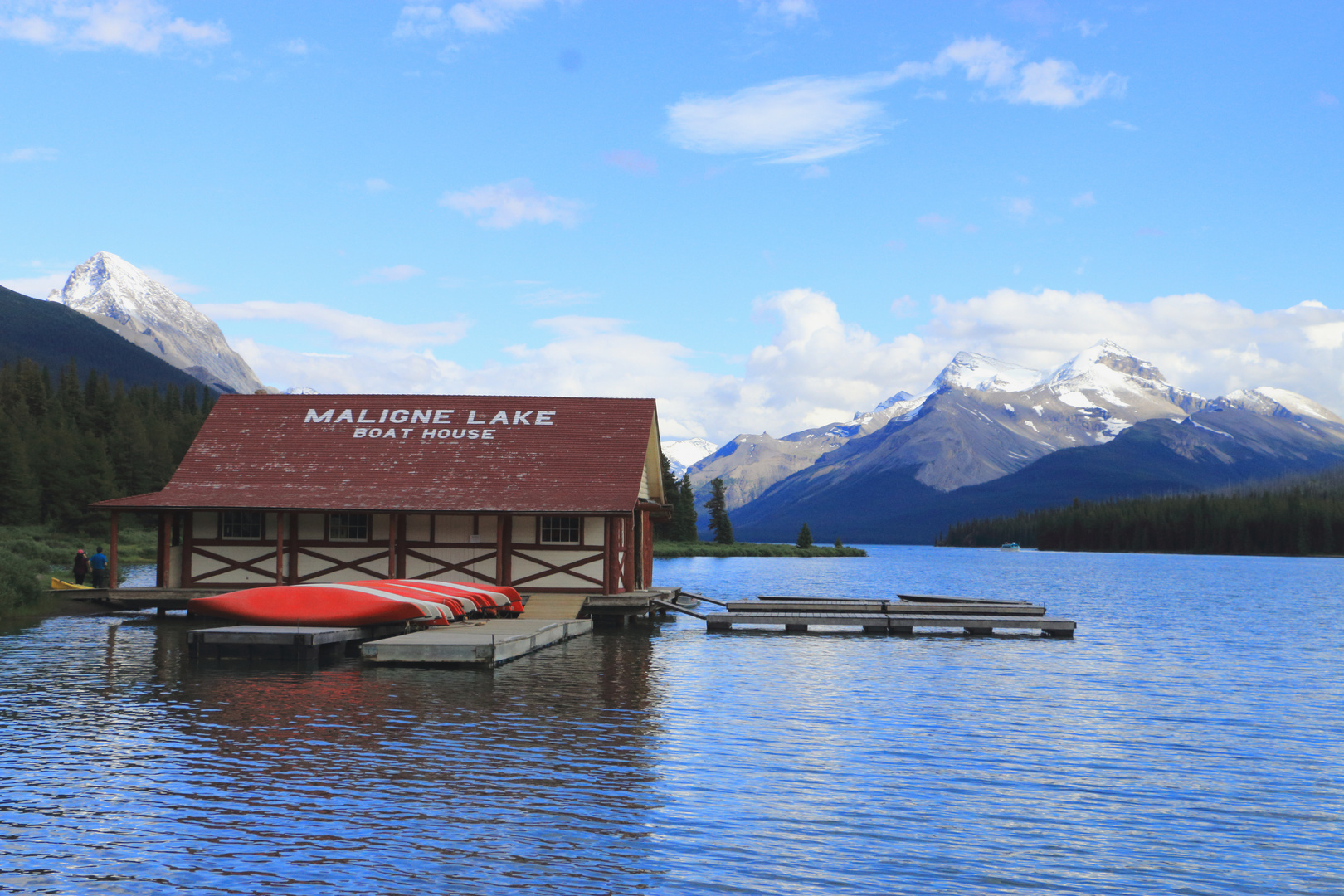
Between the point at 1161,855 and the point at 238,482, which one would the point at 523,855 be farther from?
the point at 238,482

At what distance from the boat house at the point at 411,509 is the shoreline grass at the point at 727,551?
91.6 m

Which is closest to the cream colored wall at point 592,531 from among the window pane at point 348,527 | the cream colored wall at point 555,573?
the cream colored wall at point 555,573

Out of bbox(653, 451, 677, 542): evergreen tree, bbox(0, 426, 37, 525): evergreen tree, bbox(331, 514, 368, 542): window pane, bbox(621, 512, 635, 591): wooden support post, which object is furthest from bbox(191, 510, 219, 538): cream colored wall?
bbox(653, 451, 677, 542): evergreen tree

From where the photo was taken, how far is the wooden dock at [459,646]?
2628cm

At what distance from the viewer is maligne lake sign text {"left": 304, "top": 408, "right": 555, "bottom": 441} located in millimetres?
43031

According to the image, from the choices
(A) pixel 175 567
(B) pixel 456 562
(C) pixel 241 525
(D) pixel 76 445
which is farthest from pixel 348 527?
(D) pixel 76 445

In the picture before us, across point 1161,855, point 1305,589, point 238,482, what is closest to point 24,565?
point 238,482

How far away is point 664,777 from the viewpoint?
1498 cm

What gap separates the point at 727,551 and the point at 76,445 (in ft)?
265

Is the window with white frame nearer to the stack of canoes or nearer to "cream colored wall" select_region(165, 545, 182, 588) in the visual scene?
"cream colored wall" select_region(165, 545, 182, 588)

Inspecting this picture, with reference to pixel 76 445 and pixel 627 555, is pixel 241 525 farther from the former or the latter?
pixel 76 445

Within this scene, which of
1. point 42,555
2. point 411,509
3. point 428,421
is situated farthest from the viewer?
point 42,555

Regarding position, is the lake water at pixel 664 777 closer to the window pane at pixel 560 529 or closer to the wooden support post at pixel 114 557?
the window pane at pixel 560 529

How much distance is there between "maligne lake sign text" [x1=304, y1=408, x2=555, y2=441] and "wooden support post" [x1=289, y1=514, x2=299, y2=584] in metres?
4.62
